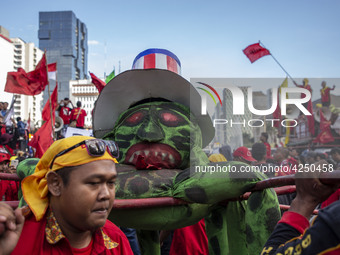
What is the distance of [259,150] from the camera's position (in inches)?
85.0

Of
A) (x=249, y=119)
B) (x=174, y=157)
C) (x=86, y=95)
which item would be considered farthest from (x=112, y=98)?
(x=86, y=95)

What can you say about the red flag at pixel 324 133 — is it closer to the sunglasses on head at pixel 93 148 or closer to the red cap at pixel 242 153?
the red cap at pixel 242 153

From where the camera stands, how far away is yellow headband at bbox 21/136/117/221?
1912mm

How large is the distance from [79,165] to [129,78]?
1521 millimetres

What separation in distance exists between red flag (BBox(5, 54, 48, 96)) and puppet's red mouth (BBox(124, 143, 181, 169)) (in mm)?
5997

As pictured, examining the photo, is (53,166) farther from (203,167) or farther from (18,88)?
(18,88)

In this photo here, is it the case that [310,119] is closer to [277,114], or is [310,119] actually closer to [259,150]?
[277,114]

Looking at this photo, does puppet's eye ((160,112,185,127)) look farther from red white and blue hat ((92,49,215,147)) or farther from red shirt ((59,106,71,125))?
red shirt ((59,106,71,125))

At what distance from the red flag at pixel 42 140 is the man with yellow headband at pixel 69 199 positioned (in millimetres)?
4263

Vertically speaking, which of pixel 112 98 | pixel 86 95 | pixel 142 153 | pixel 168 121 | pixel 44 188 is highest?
pixel 86 95

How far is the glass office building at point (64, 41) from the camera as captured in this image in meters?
154

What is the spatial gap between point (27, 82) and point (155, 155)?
6.42 meters

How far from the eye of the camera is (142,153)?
296cm

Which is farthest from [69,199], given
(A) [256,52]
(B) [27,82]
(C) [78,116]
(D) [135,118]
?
(C) [78,116]
